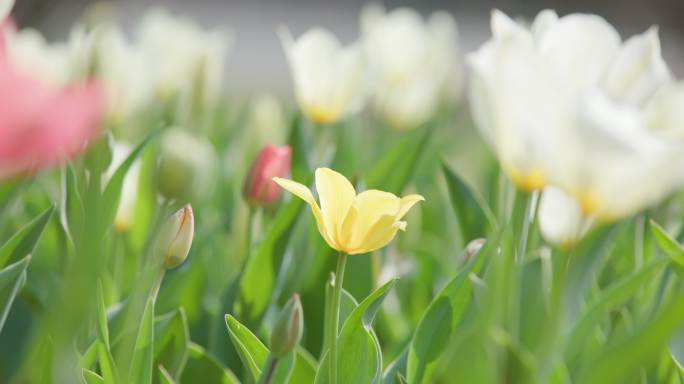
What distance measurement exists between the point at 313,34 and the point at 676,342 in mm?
752

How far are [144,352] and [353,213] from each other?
0.18 metres

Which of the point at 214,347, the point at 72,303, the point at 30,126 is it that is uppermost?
the point at 30,126

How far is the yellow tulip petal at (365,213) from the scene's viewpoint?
686mm

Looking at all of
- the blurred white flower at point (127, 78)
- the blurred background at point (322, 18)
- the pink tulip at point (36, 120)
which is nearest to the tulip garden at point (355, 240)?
the pink tulip at point (36, 120)

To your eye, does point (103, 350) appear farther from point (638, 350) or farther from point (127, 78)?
point (127, 78)

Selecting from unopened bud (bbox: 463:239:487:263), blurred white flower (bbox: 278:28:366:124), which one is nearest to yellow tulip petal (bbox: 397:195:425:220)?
unopened bud (bbox: 463:239:487:263)

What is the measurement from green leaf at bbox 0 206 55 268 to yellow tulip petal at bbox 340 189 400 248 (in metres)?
0.26

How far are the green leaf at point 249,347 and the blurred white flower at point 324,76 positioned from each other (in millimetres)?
630


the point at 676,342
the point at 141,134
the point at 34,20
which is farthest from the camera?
the point at 34,20

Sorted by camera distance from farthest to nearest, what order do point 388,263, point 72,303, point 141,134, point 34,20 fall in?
point 34,20, point 141,134, point 388,263, point 72,303

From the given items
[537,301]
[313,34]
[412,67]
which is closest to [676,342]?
[537,301]

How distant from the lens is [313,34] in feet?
4.66

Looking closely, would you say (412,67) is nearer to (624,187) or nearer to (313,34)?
(313,34)

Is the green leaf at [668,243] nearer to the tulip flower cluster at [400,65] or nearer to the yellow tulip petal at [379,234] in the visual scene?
the yellow tulip petal at [379,234]
